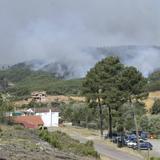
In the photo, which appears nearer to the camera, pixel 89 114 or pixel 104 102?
pixel 104 102

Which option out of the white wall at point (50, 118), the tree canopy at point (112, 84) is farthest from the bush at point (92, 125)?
the tree canopy at point (112, 84)

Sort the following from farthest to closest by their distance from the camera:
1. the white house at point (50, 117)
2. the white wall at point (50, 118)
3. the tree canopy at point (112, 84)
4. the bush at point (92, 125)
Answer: the white house at point (50, 117) → the white wall at point (50, 118) → the bush at point (92, 125) → the tree canopy at point (112, 84)

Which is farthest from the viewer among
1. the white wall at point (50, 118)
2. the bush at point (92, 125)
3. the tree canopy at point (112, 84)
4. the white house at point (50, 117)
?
the white house at point (50, 117)

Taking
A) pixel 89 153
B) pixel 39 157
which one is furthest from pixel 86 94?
pixel 39 157

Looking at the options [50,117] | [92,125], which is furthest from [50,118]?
[92,125]

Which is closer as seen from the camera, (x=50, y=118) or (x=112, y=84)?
(x=112, y=84)

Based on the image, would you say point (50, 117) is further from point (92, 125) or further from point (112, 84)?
point (112, 84)

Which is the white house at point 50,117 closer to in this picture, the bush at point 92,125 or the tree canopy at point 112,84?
the bush at point 92,125

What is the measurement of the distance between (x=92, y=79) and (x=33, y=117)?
42530 millimetres

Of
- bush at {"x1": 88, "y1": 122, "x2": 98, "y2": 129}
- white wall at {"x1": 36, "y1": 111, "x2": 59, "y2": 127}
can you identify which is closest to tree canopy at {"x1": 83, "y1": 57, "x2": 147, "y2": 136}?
bush at {"x1": 88, "y1": 122, "x2": 98, "y2": 129}

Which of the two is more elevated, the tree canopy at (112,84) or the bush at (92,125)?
the tree canopy at (112,84)

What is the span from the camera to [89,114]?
138500mm

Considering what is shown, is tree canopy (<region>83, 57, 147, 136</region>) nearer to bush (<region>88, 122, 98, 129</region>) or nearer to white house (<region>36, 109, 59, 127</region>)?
bush (<region>88, 122, 98, 129</region>)

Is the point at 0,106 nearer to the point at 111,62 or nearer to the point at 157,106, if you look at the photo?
the point at 111,62
